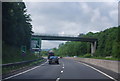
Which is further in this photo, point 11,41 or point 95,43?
point 95,43

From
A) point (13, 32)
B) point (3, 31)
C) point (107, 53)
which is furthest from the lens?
point (107, 53)

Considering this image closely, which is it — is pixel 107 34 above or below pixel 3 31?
above

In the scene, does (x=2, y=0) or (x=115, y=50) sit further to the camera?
(x=115, y=50)

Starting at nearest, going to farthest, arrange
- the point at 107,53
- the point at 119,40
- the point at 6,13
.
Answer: the point at 6,13 → the point at 119,40 → the point at 107,53

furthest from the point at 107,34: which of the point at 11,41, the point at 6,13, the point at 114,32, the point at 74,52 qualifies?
the point at 6,13

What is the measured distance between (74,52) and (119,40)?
67172 millimetres

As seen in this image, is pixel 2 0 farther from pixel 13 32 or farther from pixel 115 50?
pixel 115 50

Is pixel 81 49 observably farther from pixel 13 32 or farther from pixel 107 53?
pixel 13 32

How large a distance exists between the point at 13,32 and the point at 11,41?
303cm

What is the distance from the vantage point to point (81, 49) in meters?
164

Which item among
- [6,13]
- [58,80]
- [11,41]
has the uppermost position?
[6,13]

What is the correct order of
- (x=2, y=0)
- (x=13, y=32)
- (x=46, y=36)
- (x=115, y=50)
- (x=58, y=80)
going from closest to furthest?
(x=58, y=80) → (x=2, y=0) → (x=13, y=32) → (x=46, y=36) → (x=115, y=50)

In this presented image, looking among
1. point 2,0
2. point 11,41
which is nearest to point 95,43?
point 11,41

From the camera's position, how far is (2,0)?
3653 centimetres
